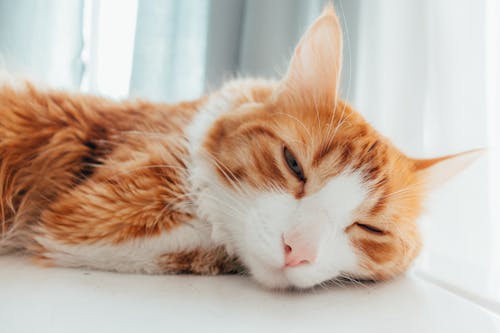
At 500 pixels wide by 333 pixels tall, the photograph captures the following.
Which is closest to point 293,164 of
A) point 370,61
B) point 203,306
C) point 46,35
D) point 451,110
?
point 203,306

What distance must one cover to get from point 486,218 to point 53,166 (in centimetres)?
116

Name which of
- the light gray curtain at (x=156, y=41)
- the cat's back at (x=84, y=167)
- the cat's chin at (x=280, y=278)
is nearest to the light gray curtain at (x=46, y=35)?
the light gray curtain at (x=156, y=41)

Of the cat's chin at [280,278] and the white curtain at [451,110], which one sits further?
the white curtain at [451,110]

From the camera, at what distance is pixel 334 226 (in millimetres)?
893

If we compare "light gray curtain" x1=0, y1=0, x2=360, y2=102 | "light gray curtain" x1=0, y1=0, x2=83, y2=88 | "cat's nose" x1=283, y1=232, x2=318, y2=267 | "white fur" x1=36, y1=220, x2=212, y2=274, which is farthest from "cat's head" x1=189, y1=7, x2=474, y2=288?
"light gray curtain" x1=0, y1=0, x2=83, y2=88

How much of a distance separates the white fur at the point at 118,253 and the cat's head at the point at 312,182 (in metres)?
0.13

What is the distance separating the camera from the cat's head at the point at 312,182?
0.88 metres

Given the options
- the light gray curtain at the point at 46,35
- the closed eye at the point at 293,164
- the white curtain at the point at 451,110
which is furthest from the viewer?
the light gray curtain at the point at 46,35

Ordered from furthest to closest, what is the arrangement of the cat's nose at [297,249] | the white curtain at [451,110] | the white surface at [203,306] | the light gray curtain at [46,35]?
the light gray curtain at [46,35] < the white curtain at [451,110] < the cat's nose at [297,249] < the white surface at [203,306]

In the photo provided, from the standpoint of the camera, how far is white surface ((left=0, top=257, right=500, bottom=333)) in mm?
683

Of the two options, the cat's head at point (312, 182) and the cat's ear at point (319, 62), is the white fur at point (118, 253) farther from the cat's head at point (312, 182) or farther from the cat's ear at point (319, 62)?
the cat's ear at point (319, 62)

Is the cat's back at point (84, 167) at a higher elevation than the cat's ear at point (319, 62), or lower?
lower

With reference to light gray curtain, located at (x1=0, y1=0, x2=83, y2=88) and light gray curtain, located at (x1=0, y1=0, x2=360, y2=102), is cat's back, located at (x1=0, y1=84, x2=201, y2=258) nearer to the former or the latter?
light gray curtain, located at (x1=0, y1=0, x2=360, y2=102)

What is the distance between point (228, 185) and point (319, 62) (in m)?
0.35
